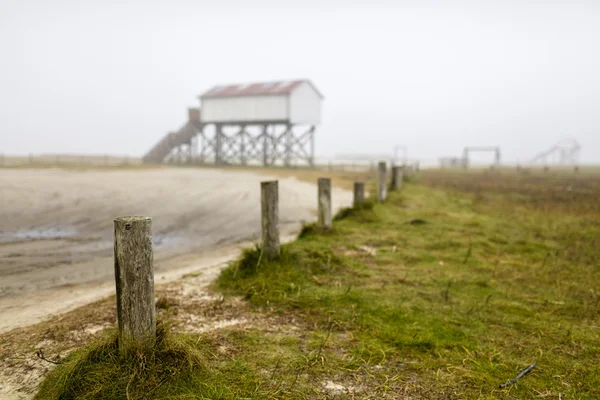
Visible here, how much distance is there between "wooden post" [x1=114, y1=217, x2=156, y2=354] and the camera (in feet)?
10.9

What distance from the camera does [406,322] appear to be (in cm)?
482

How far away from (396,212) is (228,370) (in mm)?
9191

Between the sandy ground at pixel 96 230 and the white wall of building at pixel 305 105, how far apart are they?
22017 millimetres

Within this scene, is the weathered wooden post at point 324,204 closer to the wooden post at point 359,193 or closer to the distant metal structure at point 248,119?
the wooden post at point 359,193

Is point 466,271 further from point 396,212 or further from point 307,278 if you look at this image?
point 396,212

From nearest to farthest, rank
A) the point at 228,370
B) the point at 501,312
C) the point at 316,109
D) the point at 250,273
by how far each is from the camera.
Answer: the point at 228,370 < the point at 501,312 < the point at 250,273 < the point at 316,109

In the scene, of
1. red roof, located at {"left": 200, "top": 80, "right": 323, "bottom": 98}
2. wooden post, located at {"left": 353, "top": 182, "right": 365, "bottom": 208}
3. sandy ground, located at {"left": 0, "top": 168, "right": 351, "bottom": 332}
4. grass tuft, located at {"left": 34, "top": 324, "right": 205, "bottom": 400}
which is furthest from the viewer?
red roof, located at {"left": 200, "top": 80, "right": 323, "bottom": 98}

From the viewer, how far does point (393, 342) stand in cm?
431

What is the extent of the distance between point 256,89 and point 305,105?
4.61 m

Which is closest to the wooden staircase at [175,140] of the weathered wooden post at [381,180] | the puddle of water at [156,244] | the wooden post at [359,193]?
the weathered wooden post at [381,180]

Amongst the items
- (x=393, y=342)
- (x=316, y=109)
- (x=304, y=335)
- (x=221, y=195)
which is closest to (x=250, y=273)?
A: (x=304, y=335)

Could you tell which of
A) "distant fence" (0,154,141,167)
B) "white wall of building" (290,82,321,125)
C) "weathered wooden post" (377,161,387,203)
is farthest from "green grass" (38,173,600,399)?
"distant fence" (0,154,141,167)

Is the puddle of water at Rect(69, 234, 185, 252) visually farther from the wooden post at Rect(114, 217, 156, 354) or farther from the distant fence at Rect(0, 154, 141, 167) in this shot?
the distant fence at Rect(0, 154, 141, 167)

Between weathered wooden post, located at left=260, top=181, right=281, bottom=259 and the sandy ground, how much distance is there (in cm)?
99
